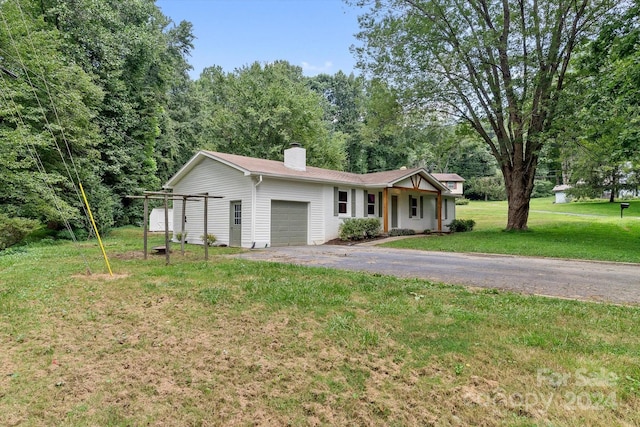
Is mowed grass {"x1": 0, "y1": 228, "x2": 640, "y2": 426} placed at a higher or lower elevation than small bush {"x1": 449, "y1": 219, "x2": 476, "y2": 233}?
lower

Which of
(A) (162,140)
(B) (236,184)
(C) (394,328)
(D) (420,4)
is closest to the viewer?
(C) (394,328)

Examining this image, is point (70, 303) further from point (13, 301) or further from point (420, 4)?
point (420, 4)

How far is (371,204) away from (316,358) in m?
15.2

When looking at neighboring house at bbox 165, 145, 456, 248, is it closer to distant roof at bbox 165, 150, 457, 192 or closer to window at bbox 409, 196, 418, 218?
distant roof at bbox 165, 150, 457, 192

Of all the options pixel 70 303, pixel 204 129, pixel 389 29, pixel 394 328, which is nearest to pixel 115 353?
pixel 70 303

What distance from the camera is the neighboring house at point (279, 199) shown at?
43.2 ft

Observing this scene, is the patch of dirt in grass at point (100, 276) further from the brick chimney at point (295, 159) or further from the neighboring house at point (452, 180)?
the neighboring house at point (452, 180)

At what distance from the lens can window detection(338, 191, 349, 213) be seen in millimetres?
16375

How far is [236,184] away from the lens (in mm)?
13594

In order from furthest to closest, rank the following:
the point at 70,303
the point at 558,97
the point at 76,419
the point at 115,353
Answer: the point at 558,97
the point at 70,303
the point at 115,353
the point at 76,419

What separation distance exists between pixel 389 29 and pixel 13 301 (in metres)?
17.2

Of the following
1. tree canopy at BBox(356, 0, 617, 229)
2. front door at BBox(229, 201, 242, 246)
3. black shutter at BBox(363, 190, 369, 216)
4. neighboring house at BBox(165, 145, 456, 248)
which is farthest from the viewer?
black shutter at BBox(363, 190, 369, 216)

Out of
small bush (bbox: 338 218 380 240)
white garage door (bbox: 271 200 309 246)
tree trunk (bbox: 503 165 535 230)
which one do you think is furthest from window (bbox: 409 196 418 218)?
white garage door (bbox: 271 200 309 246)

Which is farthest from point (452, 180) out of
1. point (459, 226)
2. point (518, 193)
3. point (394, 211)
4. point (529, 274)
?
point (529, 274)
